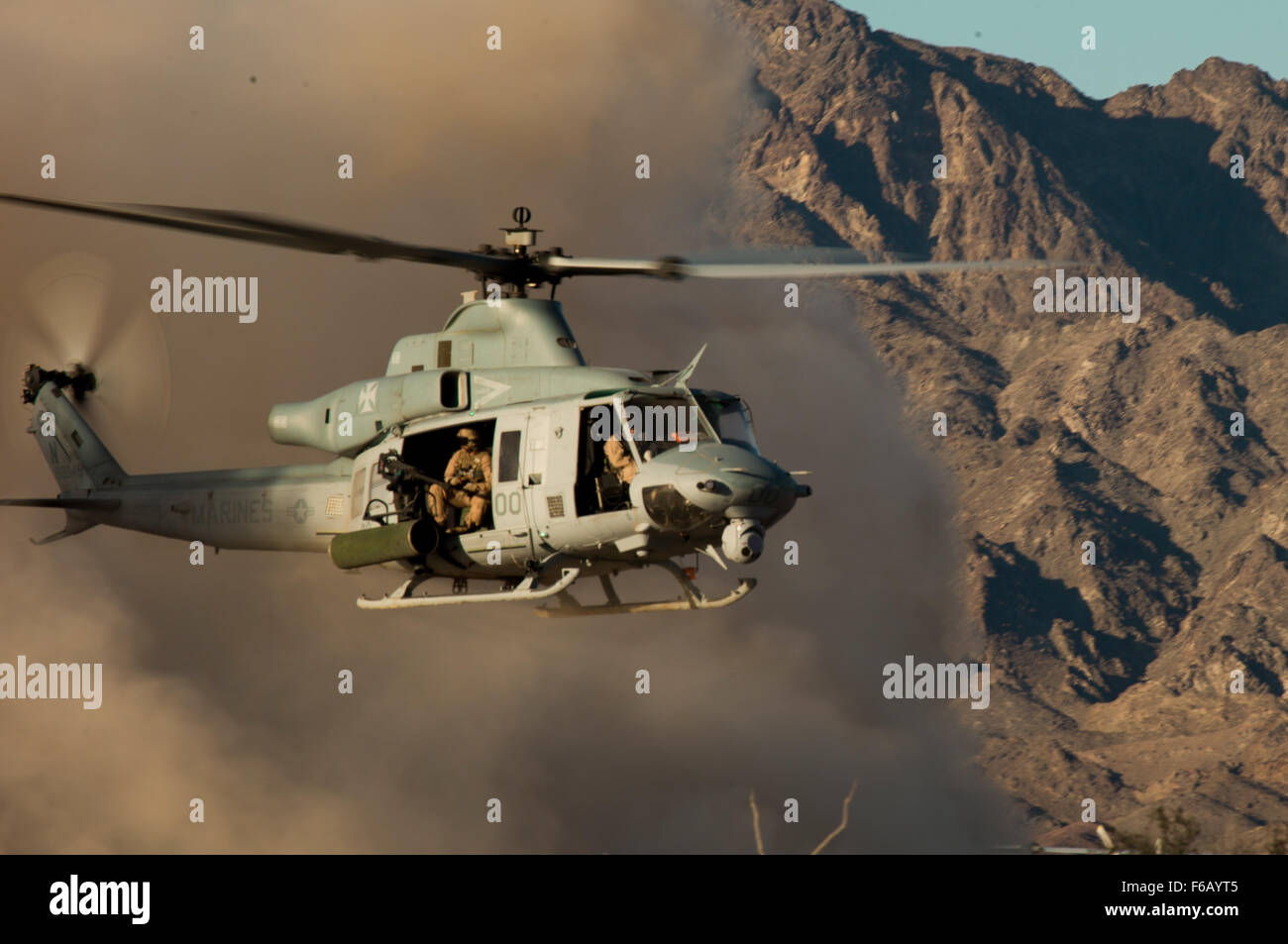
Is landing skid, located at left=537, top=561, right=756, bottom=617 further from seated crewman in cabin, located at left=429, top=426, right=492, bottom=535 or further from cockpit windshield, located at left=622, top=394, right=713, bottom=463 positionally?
cockpit windshield, located at left=622, top=394, right=713, bottom=463

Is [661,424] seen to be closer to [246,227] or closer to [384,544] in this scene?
[384,544]

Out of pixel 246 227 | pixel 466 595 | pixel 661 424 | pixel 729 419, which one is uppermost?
pixel 246 227

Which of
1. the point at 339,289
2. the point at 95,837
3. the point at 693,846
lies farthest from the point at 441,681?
the point at 339,289

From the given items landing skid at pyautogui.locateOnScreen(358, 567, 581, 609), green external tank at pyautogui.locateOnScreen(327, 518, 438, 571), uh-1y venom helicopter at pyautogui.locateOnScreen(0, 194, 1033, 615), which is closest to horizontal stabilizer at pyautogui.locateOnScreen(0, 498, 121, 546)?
uh-1y venom helicopter at pyautogui.locateOnScreen(0, 194, 1033, 615)

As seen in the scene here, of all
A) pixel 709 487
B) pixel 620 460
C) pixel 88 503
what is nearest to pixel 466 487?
pixel 620 460

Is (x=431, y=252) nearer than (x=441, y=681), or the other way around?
(x=431, y=252)
